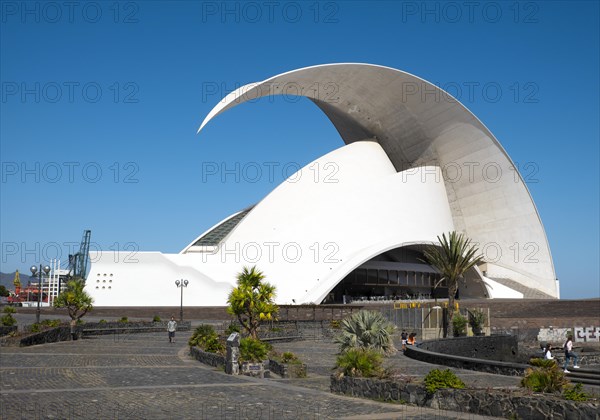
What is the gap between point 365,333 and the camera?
14.8 m

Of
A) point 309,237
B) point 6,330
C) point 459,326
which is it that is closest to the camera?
point 6,330

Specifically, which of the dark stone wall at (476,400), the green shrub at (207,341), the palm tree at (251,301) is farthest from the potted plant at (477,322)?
the dark stone wall at (476,400)

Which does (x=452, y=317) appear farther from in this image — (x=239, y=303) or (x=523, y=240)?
(x=523, y=240)

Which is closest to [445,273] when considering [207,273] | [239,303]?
[239,303]

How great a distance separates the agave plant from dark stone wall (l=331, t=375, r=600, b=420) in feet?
16.6

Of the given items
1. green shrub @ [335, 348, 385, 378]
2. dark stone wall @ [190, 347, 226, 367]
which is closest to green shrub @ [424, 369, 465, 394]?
green shrub @ [335, 348, 385, 378]

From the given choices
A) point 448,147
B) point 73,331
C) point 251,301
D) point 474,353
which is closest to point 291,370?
point 251,301

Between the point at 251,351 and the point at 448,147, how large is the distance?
31060 millimetres

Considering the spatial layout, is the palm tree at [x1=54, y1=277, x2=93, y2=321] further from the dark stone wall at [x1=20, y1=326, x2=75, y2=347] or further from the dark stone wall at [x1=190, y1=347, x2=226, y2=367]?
the dark stone wall at [x1=190, y1=347, x2=226, y2=367]

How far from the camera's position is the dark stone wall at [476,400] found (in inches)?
262

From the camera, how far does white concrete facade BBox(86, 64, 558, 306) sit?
111 ft

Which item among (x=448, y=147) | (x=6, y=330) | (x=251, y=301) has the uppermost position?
(x=448, y=147)

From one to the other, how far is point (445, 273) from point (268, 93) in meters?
14.9

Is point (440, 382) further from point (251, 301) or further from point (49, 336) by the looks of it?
point (49, 336)
